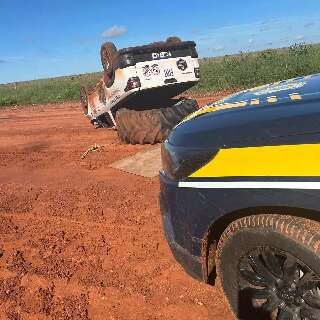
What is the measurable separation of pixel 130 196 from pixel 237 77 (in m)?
15.1

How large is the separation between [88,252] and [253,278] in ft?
6.63

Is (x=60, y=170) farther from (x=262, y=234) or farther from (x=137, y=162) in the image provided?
(x=262, y=234)

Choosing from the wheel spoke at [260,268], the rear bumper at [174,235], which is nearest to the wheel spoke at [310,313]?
the wheel spoke at [260,268]

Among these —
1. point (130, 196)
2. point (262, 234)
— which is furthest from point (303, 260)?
point (130, 196)

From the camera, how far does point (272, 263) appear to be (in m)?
2.32

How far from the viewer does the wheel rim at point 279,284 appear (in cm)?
220

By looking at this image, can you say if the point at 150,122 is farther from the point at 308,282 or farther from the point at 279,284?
the point at 308,282

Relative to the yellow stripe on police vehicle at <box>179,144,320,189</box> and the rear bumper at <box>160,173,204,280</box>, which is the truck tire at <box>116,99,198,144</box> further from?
the yellow stripe on police vehicle at <box>179,144,320,189</box>

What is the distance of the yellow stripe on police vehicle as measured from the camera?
193 cm

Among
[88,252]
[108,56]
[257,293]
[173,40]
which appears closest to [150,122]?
[108,56]

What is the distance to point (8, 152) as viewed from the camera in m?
8.91

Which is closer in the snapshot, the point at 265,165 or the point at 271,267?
the point at 265,165

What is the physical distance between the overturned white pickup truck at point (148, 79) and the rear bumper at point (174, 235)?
4568mm

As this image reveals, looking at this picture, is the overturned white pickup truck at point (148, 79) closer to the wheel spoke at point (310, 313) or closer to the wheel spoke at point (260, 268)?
the wheel spoke at point (260, 268)
